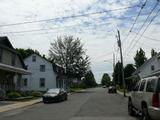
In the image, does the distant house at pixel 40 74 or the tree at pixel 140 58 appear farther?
the tree at pixel 140 58

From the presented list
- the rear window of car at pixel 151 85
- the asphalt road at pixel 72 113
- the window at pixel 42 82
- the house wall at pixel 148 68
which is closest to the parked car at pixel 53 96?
the asphalt road at pixel 72 113

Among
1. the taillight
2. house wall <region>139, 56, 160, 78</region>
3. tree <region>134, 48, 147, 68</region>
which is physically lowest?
the taillight

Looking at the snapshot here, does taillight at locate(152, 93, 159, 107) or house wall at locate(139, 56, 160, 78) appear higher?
house wall at locate(139, 56, 160, 78)

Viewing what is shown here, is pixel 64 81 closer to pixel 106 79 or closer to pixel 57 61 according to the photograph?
pixel 57 61

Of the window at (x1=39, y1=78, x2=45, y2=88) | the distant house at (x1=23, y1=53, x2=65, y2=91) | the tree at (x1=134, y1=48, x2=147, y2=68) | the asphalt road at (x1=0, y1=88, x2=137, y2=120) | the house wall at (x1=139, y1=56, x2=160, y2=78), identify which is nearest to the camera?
the asphalt road at (x1=0, y1=88, x2=137, y2=120)

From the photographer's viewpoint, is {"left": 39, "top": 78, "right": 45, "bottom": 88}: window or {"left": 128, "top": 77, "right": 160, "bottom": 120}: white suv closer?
{"left": 128, "top": 77, "right": 160, "bottom": 120}: white suv

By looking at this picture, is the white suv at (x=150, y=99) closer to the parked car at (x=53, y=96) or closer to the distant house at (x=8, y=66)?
the parked car at (x=53, y=96)

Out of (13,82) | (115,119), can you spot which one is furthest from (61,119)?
(13,82)

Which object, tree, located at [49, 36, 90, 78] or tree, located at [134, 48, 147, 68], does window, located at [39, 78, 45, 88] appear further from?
tree, located at [134, 48, 147, 68]

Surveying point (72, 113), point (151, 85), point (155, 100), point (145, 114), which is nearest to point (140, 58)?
point (72, 113)

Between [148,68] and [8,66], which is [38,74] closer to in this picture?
[148,68]

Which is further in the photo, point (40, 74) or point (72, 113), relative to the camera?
point (40, 74)

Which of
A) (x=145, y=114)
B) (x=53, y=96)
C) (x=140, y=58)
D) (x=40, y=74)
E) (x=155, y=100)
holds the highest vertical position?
(x=140, y=58)

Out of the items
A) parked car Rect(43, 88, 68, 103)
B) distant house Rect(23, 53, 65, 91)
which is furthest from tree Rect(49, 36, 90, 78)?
parked car Rect(43, 88, 68, 103)
